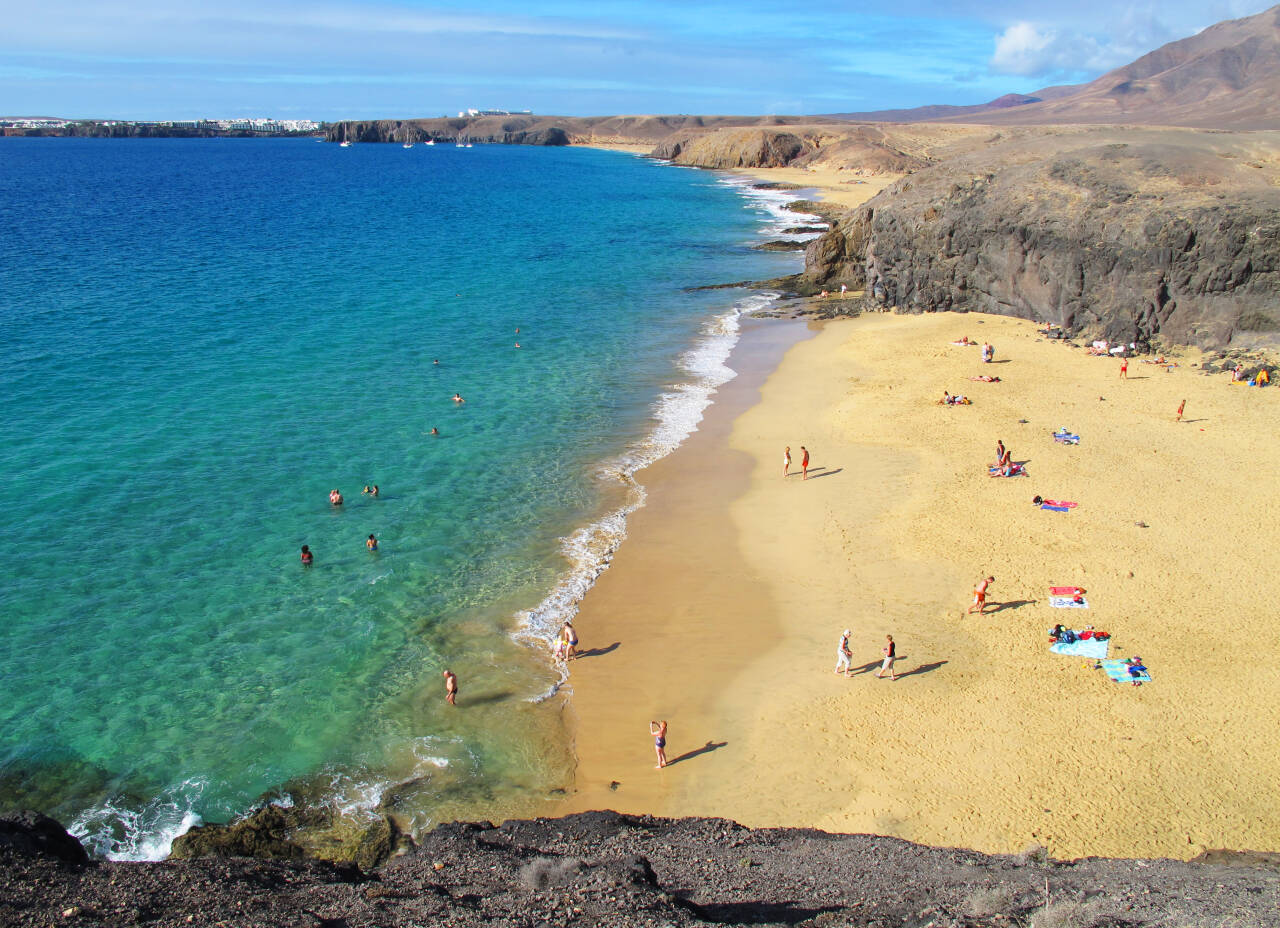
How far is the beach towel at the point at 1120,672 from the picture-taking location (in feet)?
54.4

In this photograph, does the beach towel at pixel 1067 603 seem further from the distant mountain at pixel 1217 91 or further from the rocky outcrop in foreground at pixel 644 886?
the distant mountain at pixel 1217 91

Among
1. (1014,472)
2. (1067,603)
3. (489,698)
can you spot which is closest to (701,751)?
(489,698)

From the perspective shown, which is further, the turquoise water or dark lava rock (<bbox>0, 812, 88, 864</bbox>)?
the turquoise water

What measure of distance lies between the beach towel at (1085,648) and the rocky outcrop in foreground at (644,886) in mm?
5561

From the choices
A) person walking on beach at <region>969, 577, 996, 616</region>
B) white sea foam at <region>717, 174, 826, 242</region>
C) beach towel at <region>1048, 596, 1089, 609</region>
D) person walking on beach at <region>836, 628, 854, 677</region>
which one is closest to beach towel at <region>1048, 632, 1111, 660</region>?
beach towel at <region>1048, 596, 1089, 609</region>

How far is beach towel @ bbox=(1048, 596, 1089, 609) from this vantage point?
747 inches

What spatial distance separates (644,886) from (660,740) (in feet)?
15.4

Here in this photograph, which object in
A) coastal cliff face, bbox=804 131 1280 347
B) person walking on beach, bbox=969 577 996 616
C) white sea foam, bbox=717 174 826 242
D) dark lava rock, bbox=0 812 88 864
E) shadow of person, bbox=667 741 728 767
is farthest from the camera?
white sea foam, bbox=717 174 826 242

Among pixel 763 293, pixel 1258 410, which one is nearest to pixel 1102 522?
pixel 1258 410

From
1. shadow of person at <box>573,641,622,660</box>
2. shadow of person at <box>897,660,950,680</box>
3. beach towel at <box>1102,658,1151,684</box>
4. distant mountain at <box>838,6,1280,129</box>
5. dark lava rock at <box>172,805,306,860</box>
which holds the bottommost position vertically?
dark lava rock at <box>172,805,306,860</box>

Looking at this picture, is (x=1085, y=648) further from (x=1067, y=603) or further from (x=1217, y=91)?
(x=1217, y=91)

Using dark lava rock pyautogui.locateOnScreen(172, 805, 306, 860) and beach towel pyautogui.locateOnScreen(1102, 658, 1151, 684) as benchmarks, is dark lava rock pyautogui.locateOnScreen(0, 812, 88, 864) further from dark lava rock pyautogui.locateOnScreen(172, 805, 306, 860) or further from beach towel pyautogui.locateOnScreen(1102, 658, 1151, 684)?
beach towel pyautogui.locateOnScreen(1102, 658, 1151, 684)

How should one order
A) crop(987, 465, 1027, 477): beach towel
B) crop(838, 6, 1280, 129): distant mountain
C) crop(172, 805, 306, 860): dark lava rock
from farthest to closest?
crop(838, 6, 1280, 129): distant mountain < crop(987, 465, 1027, 477): beach towel < crop(172, 805, 306, 860): dark lava rock

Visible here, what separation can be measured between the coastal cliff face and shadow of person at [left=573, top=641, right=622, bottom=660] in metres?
31.6
